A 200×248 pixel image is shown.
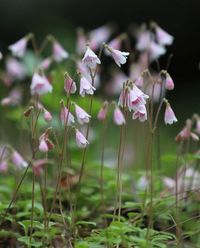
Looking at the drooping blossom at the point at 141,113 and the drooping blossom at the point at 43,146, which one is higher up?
the drooping blossom at the point at 141,113

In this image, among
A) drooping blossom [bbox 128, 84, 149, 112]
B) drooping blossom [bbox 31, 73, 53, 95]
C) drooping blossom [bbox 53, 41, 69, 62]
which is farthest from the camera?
drooping blossom [bbox 53, 41, 69, 62]

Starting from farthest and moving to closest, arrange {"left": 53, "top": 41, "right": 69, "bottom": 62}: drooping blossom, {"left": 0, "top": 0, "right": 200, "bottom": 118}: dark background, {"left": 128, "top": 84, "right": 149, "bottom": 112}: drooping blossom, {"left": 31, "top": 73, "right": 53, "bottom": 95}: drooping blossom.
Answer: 1. {"left": 0, "top": 0, "right": 200, "bottom": 118}: dark background
2. {"left": 53, "top": 41, "right": 69, "bottom": 62}: drooping blossom
3. {"left": 31, "top": 73, "right": 53, "bottom": 95}: drooping blossom
4. {"left": 128, "top": 84, "right": 149, "bottom": 112}: drooping blossom

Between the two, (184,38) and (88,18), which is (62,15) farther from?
(184,38)

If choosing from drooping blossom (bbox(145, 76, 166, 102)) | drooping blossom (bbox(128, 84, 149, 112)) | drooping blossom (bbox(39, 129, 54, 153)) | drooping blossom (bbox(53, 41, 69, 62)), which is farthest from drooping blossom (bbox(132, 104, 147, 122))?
drooping blossom (bbox(53, 41, 69, 62))

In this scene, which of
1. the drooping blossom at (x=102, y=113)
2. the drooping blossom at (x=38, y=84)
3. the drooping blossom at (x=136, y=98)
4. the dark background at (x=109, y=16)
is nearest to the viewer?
the drooping blossom at (x=136, y=98)

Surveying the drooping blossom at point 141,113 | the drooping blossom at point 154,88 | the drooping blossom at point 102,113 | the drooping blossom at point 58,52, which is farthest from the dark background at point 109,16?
the drooping blossom at point 141,113

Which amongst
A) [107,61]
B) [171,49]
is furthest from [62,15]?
[171,49]

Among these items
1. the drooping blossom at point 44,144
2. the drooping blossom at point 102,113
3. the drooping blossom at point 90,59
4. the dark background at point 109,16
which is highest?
the drooping blossom at point 90,59

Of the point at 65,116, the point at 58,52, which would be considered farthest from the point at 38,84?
the point at 58,52

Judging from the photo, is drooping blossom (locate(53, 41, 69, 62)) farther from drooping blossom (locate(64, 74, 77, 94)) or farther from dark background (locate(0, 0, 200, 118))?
dark background (locate(0, 0, 200, 118))

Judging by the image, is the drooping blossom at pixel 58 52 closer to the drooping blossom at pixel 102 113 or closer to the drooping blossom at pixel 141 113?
the drooping blossom at pixel 102 113
